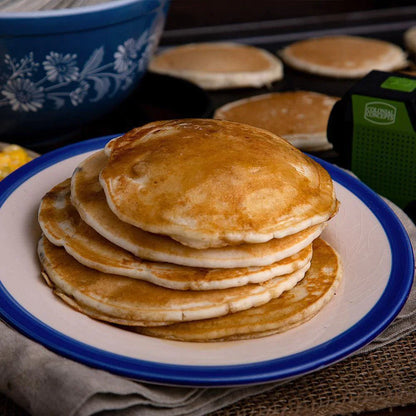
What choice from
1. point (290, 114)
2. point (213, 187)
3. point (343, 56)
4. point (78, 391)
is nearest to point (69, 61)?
point (213, 187)

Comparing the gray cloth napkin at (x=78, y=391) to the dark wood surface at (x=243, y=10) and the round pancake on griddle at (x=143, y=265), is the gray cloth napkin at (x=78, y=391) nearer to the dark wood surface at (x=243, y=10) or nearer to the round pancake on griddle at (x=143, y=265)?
the round pancake on griddle at (x=143, y=265)

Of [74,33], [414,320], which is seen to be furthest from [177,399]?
[74,33]

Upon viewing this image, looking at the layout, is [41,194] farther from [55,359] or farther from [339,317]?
[339,317]

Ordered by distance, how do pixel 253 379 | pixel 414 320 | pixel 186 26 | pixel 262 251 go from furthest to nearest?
pixel 186 26 → pixel 414 320 → pixel 262 251 → pixel 253 379

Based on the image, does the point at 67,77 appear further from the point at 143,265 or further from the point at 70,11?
the point at 143,265

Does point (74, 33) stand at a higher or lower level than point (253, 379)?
higher

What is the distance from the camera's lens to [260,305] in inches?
45.2

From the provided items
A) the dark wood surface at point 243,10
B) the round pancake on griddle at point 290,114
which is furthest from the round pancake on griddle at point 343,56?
the dark wood surface at point 243,10

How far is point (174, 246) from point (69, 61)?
86 centimetres

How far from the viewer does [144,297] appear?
1.11m

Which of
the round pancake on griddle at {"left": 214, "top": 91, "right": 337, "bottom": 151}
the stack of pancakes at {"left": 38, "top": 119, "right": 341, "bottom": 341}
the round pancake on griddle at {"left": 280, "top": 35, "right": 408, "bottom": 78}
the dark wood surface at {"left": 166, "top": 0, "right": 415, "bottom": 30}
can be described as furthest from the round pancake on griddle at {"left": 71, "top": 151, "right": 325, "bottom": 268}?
the dark wood surface at {"left": 166, "top": 0, "right": 415, "bottom": 30}

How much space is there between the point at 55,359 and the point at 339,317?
0.51 metres

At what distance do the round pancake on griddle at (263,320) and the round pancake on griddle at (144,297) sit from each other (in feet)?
→ 0.07

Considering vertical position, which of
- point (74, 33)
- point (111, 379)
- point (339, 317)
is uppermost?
point (74, 33)
